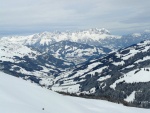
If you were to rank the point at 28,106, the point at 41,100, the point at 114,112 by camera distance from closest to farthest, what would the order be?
the point at 28,106, the point at 41,100, the point at 114,112

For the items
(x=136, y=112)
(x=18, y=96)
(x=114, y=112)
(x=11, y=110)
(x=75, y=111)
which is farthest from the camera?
(x=136, y=112)

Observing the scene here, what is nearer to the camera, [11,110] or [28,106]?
[11,110]

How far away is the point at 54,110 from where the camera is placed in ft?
97.0

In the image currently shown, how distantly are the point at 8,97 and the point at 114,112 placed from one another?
697 inches

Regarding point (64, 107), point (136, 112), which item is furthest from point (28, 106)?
point (136, 112)

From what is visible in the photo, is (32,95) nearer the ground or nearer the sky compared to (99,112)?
nearer the sky

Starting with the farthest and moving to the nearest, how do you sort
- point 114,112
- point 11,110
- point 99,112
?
point 114,112 < point 99,112 < point 11,110

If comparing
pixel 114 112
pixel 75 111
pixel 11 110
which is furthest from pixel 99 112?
pixel 11 110

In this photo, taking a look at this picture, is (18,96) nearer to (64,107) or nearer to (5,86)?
(5,86)

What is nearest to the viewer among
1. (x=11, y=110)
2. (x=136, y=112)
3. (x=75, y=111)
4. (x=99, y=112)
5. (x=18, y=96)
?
(x=11, y=110)

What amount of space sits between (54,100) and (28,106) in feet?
26.1

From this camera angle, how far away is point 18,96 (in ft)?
93.9

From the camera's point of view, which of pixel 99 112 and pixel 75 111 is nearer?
pixel 75 111

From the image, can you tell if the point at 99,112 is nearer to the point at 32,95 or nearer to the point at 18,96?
the point at 32,95
